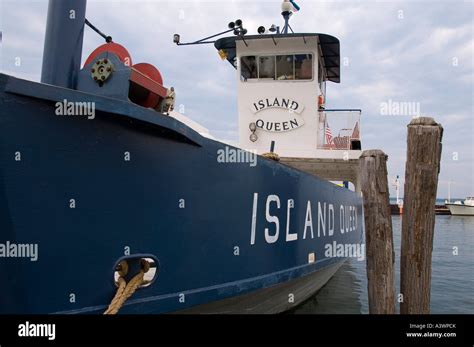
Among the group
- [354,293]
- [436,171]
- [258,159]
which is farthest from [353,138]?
[258,159]

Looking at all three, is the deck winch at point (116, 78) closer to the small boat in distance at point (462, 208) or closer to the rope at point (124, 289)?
the rope at point (124, 289)

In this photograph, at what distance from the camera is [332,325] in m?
4.15

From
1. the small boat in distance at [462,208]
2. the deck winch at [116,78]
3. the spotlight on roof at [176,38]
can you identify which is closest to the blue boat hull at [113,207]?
the deck winch at [116,78]

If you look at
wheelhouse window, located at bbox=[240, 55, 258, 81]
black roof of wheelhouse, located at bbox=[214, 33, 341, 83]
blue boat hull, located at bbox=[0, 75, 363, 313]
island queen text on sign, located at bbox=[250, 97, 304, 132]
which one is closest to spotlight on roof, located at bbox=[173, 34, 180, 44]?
black roof of wheelhouse, located at bbox=[214, 33, 341, 83]

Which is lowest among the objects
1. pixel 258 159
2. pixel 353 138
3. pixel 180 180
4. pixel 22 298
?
pixel 22 298

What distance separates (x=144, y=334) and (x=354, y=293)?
6.37m

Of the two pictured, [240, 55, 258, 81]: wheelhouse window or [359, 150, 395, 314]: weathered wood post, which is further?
[240, 55, 258, 81]: wheelhouse window

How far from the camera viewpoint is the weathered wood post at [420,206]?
4348mm

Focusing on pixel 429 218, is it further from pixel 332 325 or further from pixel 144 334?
pixel 144 334

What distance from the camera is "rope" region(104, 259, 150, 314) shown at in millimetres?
2930

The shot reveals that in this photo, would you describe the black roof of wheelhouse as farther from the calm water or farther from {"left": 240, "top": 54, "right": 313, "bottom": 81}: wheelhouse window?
the calm water

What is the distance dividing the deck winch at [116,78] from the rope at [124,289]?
1263 mm

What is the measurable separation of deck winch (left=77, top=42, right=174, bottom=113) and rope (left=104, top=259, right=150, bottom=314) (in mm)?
1263

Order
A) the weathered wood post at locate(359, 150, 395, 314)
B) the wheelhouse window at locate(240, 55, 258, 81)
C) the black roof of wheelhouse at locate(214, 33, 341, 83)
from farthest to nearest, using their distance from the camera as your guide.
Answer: the wheelhouse window at locate(240, 55, 258, 81), the black roof of wheelhouse at locate(214, 33, 341, 83), the weathered wood post at locate(359, 150, 395, 314)
